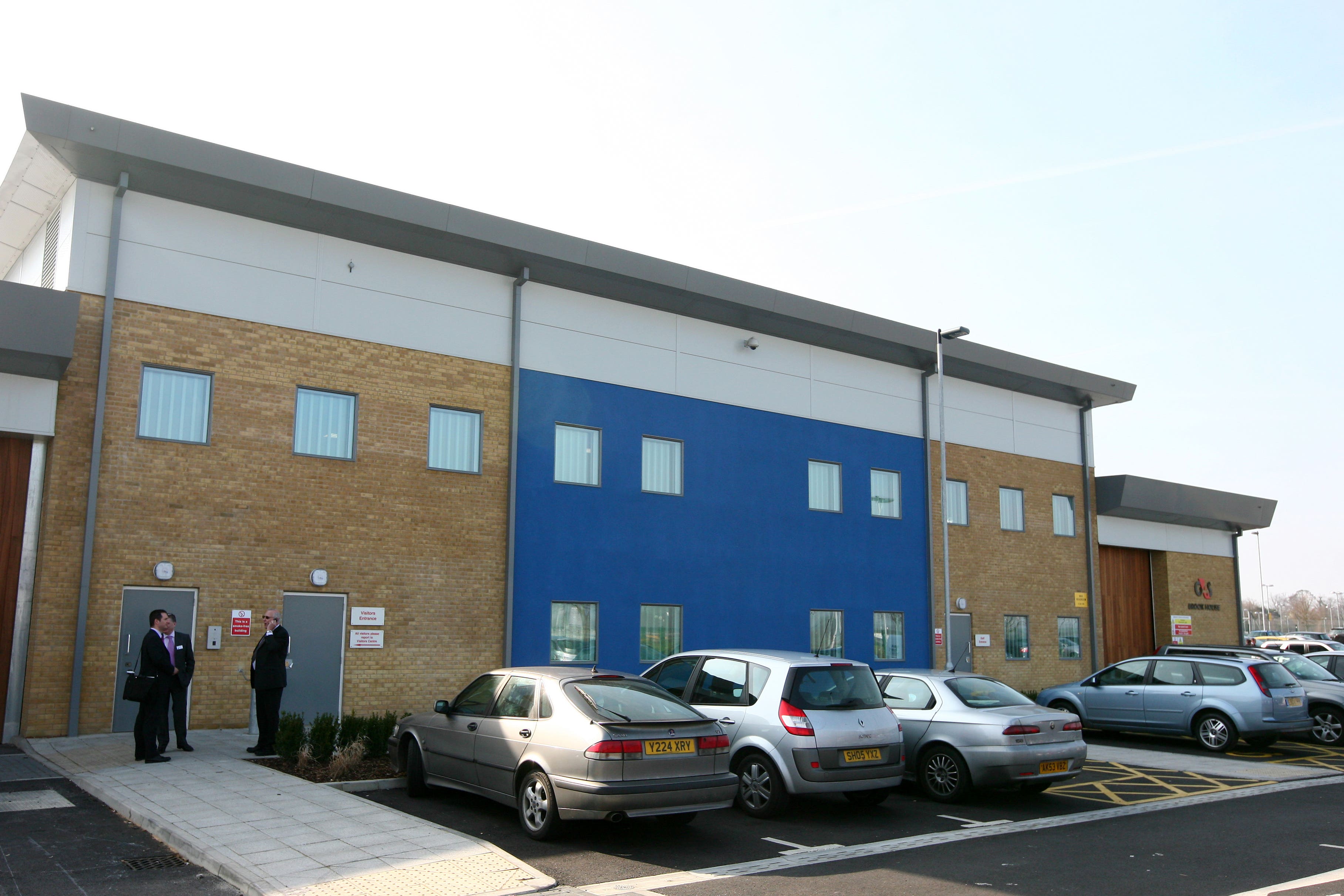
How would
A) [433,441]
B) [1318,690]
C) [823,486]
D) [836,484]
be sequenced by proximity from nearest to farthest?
[433,441] → [1318,690] → [823,486] → [836,484]

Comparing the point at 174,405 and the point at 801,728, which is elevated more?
the point at 174,405

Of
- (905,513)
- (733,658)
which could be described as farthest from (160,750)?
(905,513)

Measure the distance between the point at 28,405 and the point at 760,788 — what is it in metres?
10.6

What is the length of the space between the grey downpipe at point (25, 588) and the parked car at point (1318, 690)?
1782cm

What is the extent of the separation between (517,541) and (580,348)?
3753mm

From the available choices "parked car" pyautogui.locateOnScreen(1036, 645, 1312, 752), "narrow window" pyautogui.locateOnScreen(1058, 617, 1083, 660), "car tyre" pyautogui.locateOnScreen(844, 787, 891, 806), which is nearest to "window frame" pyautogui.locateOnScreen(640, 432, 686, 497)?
"parked car" pyautogui.locateOnScreen(1036, 645, 1312, 752)

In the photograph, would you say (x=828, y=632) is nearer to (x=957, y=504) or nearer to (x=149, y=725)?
(x=957, y=504)

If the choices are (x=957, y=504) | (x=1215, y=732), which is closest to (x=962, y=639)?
(x=957, y=504)

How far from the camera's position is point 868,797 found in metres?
10.3

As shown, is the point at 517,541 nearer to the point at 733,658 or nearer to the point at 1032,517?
the point at 733,658

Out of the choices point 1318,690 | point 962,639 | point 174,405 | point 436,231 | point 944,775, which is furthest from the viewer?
point 962,639

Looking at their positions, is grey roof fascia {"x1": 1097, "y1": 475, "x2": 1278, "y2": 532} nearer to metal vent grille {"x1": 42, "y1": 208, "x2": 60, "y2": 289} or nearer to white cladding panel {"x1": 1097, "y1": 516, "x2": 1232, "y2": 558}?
white cladding panel {"x1": 1097, "y1": 516, "x2": 1232, "y2": 558}

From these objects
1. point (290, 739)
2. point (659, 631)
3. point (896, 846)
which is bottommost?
point (896, 846)

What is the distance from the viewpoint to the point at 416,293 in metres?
16.8
